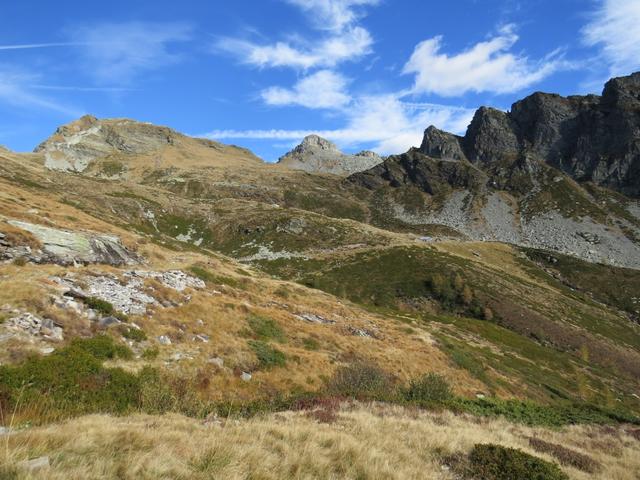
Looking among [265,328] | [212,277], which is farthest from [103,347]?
[212,277]

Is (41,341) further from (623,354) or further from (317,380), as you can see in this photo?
(623,354)

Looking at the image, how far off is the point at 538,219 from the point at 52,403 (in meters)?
198

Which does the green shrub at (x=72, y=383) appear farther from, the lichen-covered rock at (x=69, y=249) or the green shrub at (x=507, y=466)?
the lichen-covered rock at (x=69, y=249)

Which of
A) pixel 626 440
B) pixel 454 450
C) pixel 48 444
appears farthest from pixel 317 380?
pixel 48 444

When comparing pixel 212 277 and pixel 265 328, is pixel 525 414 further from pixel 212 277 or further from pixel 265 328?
pixel 212 277

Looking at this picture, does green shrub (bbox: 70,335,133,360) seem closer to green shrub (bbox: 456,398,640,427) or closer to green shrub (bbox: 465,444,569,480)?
green shrub (bbox: 465,444,569,480)

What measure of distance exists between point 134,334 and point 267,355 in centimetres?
752

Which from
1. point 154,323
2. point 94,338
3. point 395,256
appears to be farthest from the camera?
point 395,256

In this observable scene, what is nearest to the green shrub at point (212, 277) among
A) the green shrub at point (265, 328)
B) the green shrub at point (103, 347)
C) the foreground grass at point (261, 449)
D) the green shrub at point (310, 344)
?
the green shrub at point (265, 328)

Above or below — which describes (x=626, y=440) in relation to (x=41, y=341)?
below

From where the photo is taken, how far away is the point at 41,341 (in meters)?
15.4

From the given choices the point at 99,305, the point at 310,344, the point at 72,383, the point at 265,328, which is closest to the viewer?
the point at 72,383

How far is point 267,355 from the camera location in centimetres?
2334

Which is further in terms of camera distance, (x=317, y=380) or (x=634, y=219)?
(x=634, y=219)
